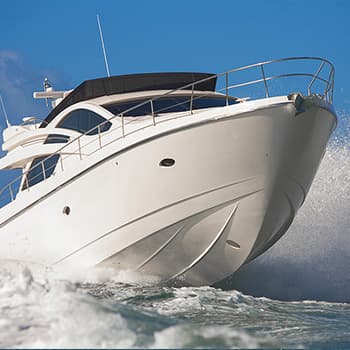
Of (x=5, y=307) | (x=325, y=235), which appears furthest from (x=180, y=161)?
(x=325, y=235)

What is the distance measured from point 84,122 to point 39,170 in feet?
3.97

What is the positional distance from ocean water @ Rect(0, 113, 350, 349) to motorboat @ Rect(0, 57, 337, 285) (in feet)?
1.43

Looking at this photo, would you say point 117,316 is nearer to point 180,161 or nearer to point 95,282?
point 180,161

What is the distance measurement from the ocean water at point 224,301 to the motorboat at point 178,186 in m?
0.44

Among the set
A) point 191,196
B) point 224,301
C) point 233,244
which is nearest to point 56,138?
point 191,196

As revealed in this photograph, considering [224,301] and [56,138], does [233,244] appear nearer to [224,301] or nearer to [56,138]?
[224,301]

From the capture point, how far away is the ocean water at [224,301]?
10.5 feet

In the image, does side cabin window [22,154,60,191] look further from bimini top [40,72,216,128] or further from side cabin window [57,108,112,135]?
bimini top [40,72,216,128]

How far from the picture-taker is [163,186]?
294 inches

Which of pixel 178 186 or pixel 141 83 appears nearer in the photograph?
pixel 178 186

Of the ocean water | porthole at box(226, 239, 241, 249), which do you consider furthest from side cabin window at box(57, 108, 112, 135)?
porthole at box(226, 239, 241, 249)

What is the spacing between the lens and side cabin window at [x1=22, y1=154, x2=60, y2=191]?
9.12 m

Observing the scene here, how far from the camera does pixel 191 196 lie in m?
7.49

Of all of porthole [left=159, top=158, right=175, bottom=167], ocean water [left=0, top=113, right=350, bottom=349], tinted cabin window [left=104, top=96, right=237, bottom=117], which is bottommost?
ocean water [left=0, top=113, right=350, bottom=349]
